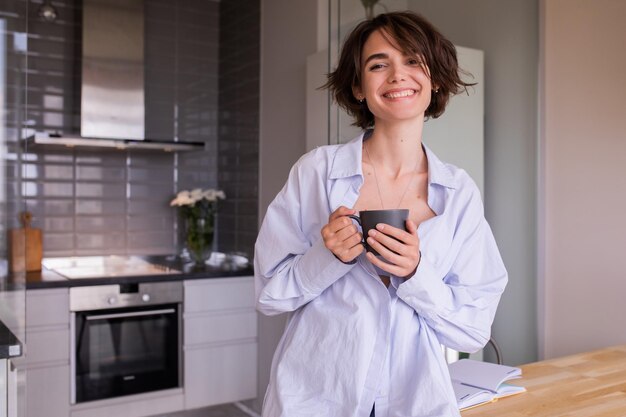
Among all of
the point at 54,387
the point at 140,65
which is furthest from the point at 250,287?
the point at 140,65

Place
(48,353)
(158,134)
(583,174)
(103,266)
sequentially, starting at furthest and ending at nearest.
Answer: (158,134) < (103,266) < (48,353) < (583,174)

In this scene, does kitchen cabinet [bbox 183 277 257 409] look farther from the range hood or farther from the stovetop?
the range hood

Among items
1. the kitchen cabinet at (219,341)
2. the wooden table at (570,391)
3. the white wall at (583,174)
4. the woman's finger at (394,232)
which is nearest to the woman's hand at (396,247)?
the woman's finger at (394,232)

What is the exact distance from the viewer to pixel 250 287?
358 cm

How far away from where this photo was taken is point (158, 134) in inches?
156

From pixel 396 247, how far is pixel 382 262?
3 centimetres

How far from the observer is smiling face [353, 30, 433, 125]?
103 cm

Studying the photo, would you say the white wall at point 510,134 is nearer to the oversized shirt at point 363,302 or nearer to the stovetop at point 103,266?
the oversized shirt at point 363,302

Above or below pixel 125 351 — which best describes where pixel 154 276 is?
above

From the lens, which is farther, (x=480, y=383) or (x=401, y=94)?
(x=480, y=383)

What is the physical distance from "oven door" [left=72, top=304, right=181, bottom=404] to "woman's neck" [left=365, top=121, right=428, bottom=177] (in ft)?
7.87

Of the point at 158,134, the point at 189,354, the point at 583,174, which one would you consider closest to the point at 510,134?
the point at 583,174

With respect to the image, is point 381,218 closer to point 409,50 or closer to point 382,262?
point 382,262

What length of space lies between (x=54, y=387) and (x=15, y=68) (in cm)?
161
